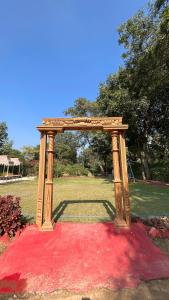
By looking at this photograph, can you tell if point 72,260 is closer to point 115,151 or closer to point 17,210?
point 17,210

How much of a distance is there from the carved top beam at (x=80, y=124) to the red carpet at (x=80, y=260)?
2.35 meters

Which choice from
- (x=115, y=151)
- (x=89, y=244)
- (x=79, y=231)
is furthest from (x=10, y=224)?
(x=115, y=151)

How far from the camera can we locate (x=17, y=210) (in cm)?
479

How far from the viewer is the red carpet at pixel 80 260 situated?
2955 millimetres

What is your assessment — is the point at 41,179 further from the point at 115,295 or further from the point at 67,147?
the point at 67,147

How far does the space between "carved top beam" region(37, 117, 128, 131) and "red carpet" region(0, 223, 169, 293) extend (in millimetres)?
2350

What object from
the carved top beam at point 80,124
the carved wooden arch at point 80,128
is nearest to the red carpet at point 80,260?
the carved wooden arch at point 80,128

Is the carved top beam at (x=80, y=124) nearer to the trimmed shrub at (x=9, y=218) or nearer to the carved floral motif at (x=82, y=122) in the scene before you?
the carved floral motif at (x=82, y=122)

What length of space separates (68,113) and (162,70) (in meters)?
22.0

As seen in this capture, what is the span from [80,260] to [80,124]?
118 inches

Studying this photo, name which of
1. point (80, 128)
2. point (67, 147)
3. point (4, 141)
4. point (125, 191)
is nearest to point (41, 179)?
point (80, 128)

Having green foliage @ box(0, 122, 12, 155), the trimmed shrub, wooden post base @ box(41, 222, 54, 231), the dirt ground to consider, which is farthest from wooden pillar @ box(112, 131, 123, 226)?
green foliage @ box(0, 122, 12, 155)

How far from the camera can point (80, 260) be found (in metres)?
3.50

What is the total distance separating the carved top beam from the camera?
508 centimetres
